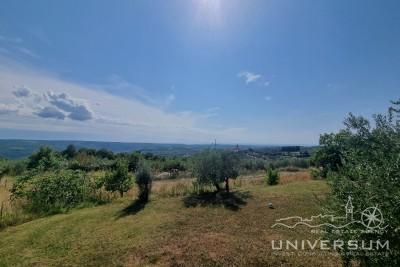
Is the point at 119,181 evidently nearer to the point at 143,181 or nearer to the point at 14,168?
the point at 143,181

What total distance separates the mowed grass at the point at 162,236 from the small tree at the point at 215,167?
2307 mm

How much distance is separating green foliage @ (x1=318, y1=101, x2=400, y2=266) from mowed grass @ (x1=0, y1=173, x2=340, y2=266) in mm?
1549

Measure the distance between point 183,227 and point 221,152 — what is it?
21.3 feet

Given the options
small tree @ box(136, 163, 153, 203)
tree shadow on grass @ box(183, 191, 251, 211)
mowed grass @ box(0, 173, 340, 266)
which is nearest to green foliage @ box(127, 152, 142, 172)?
small tree @ box(136, 163, 153, 203)

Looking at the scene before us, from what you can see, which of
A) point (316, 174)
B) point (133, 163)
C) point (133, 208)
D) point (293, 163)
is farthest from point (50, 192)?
point (293, 163)

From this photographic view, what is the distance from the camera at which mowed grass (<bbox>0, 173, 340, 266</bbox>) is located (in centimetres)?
650

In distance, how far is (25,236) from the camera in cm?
851

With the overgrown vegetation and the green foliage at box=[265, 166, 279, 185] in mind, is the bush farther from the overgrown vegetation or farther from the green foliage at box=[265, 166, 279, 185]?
the overgrown vegetation

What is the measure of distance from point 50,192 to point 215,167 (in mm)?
8563

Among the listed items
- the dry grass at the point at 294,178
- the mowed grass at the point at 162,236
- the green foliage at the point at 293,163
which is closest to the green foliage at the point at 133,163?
the mowed grass at the point at 162,236

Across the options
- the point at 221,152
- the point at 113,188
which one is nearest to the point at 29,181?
the point at 113,188

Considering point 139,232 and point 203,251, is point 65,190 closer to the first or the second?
point 139,232

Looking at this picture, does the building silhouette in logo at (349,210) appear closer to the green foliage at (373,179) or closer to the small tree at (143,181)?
the green foliage at (373,179)

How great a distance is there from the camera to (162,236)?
26.0 ft
